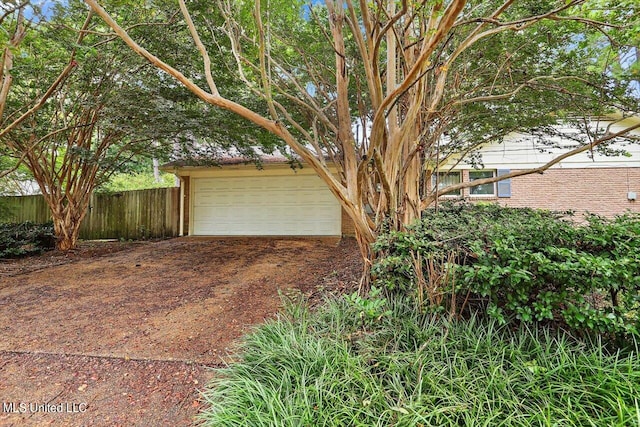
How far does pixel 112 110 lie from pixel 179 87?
1.28 m

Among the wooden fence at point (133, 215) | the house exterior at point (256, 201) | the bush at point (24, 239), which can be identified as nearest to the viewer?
the bush at point (24, 239)

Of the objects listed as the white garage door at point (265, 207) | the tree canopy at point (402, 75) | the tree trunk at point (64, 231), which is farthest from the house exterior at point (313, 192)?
the tree canopy at point (402, 75)

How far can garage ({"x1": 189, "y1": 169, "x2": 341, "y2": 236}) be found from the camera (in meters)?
9.88

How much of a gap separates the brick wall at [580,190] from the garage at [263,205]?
484cm

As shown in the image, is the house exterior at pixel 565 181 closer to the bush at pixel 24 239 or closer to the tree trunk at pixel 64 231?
the tree trunk at pixel 64 231

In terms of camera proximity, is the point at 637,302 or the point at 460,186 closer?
the point at 637,302

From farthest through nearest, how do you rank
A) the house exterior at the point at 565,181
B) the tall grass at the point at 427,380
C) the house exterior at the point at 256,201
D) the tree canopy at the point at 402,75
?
the house exterior at the point at 565,181 < the house exterior at the point at 256,201 < the tree canopy at the point at 402,75 < the tall grass at the point at 427,380

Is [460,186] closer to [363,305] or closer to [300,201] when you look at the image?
[363,305]

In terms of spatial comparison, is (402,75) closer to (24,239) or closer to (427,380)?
(427,380)

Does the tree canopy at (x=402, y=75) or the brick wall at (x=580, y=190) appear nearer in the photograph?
the tree canopy at (x=402, y=75)

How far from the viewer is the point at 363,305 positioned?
2.37 meters

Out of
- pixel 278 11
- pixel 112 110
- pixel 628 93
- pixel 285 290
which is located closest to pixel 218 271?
pixel 285 290

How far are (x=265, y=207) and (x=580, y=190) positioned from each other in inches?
415

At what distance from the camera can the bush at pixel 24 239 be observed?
7.67 metres
